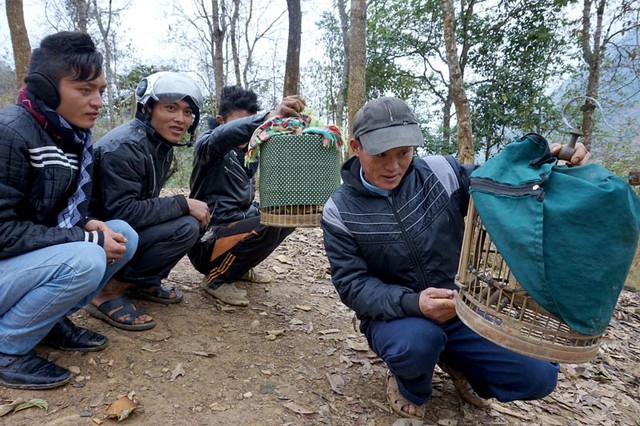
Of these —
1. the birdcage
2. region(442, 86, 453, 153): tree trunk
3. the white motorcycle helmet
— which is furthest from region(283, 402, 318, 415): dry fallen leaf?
region(442, 86, 453, 153): tree trunk

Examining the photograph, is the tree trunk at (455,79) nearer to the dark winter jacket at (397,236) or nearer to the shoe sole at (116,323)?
the dark winter jacket at (397,236)

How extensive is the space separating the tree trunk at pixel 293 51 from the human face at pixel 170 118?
290 centimetres

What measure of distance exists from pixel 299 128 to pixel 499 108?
8668 millimetres

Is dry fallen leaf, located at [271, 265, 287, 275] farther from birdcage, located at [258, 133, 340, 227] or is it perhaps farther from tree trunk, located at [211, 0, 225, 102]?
tree trunk, located at [211, 0, 225, 102]

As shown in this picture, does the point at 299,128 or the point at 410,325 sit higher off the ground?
the point at 299,128

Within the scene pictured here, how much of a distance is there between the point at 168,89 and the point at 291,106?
865 millimetres

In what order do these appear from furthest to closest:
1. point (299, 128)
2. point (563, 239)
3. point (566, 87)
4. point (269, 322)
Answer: point (566, 87) < point (269, 322) < point (299, 128) < point (563, 239)

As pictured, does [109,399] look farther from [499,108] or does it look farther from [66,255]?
[499,108]

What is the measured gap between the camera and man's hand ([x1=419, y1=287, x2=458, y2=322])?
74.7 inches

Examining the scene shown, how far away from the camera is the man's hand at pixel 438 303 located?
190 cm

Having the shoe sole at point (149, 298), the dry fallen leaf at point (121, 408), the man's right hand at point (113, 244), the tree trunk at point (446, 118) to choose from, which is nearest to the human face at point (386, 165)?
the man's right hand at point (113, 244)

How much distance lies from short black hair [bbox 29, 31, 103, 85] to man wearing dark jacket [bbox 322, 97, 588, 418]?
1.49m

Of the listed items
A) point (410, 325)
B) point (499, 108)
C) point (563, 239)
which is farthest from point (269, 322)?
point (499, 108)

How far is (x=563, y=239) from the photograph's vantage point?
1.42 m
